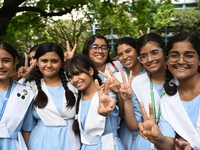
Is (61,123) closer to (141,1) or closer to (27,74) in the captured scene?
(27,74)

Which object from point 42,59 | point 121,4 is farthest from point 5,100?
point 121,4

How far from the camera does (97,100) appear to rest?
8.04ft

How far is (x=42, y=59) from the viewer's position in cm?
271

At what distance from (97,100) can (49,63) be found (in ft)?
2.51

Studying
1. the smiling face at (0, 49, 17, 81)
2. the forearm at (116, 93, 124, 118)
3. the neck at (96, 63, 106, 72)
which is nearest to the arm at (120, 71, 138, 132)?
the forearm at (116, 93, 124, 118)

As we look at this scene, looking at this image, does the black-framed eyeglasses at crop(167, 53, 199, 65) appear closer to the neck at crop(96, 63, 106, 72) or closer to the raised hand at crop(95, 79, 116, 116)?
the raised hand at crop(95, 79, 116, 116)

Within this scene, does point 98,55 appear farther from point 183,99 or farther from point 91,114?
point 183,99

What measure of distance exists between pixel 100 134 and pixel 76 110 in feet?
1.45

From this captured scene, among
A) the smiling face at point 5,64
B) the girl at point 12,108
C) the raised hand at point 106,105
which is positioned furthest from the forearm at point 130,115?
the smiling face at point 5,64

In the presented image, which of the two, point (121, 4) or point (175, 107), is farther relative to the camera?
point (121, 4)

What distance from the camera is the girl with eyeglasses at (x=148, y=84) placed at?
8.07ft

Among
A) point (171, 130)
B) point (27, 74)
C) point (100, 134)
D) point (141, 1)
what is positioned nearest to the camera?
point (171, 130)

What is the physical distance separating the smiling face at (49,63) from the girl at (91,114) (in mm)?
230

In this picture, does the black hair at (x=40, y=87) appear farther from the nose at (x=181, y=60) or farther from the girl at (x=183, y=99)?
the nose at (x=181, y=60)
